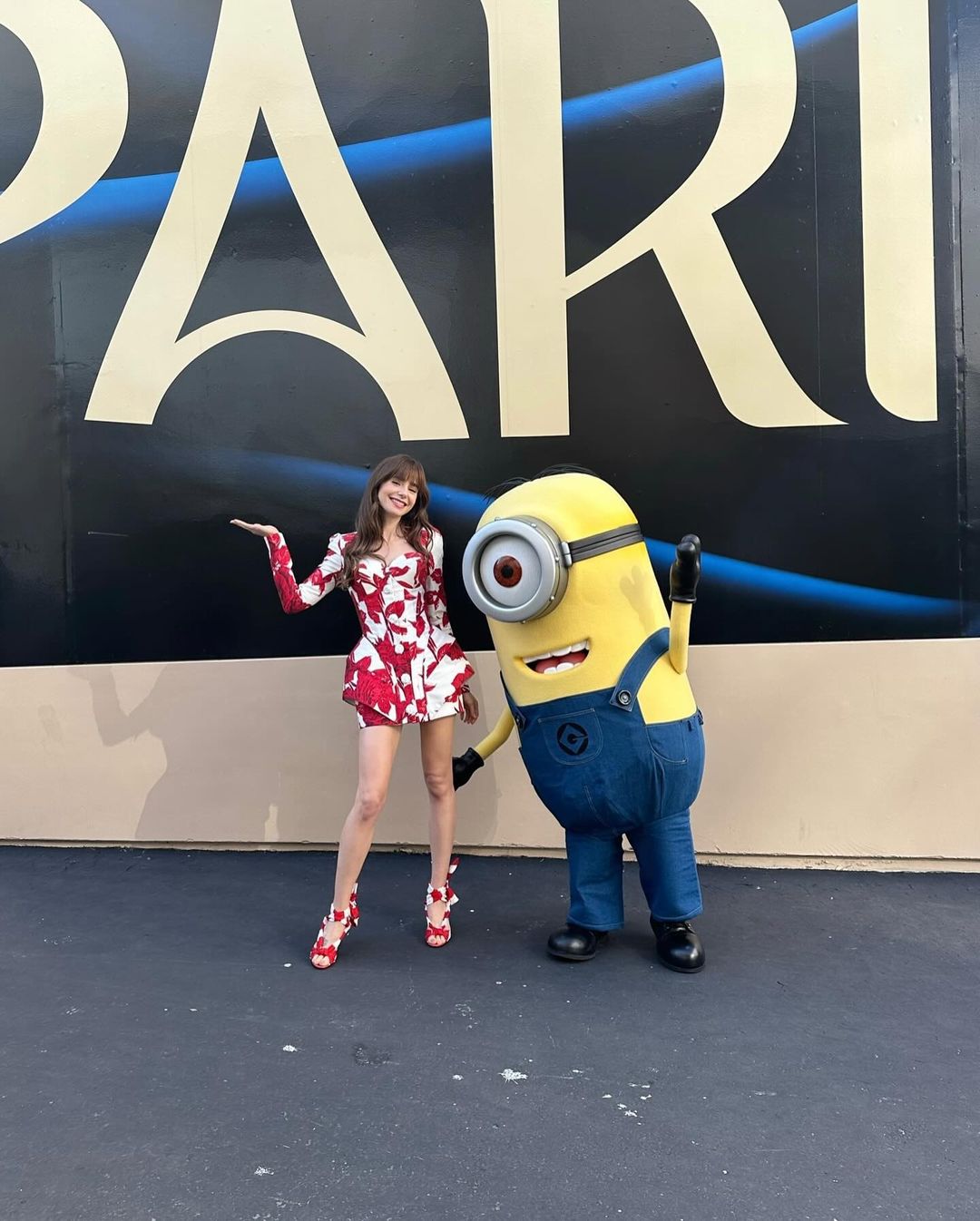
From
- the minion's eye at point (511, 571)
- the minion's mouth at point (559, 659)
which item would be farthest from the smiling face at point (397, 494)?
the minion's mouth at point (559, 659)

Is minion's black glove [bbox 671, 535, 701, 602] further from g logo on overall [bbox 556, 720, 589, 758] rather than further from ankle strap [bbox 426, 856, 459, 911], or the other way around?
ankle strap [bbox 426, 856, 459, 911]

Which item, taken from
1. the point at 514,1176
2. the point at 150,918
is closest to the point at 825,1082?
the point at 514,1176

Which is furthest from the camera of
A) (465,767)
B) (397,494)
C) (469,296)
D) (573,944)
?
(469,296)

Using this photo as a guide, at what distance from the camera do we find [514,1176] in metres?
1.94

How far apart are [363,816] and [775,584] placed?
193 centimetres

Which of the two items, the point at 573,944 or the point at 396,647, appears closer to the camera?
the point at 573,944

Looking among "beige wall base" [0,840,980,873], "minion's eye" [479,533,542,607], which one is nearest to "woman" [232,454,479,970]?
"minion's eye" [479,533,542,607]

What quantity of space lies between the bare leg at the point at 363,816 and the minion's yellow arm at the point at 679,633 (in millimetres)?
958

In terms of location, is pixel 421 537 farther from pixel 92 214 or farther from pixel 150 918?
pixel 92 214

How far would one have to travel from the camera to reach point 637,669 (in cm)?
281

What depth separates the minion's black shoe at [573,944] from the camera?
2.98 m

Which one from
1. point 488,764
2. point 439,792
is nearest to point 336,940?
point 439,792

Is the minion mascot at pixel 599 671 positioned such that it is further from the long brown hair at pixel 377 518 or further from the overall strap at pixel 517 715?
the long brown hair at pixel 377 518

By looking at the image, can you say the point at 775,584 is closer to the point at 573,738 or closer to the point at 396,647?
the point at 573,738
